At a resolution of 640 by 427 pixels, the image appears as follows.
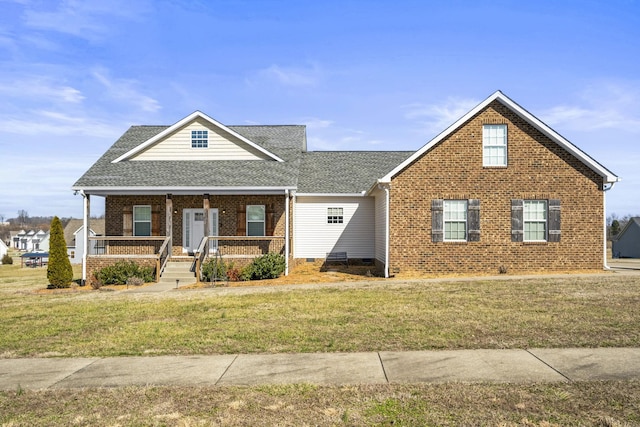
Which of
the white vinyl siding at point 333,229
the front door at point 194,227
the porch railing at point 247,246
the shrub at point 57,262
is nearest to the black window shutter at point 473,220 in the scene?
the white vinyl siding at point 333,229

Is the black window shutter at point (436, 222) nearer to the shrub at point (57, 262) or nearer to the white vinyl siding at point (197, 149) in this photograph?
the white vinyl siding at point (197, 149)

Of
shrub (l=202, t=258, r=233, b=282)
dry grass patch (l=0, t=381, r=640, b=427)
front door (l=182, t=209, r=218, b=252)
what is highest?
front door (l=182, t=209, r=218, b=252)

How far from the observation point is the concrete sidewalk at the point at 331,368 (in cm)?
658

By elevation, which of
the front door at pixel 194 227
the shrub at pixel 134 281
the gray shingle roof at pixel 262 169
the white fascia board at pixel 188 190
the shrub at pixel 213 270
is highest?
the gray shingle roof at pixel 262 169

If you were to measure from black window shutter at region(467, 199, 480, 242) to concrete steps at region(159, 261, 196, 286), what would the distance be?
411 inches

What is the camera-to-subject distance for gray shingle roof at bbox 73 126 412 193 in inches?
832

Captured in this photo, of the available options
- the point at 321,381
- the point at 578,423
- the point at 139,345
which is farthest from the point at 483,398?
the point at 139,345

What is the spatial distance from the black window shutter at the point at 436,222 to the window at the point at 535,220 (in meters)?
3.17

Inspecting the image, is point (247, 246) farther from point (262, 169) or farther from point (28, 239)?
point (28, 239)

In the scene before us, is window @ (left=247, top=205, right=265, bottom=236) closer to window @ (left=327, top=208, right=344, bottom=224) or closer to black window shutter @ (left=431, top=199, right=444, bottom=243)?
window @ (left=327, top=208, right=344, bottom=224)

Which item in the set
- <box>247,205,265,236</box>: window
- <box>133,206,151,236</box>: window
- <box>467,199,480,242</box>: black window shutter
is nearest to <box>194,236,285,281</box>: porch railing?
<box>247,205,265,236</box>: window

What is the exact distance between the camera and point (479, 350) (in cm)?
791

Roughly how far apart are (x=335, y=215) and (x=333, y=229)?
0.67 meters

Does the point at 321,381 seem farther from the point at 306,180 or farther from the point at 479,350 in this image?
the point at 306,180
